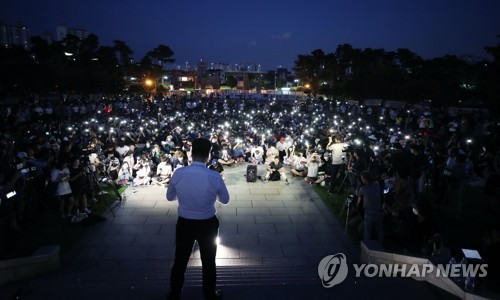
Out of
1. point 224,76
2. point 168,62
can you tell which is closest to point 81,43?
point 168,62

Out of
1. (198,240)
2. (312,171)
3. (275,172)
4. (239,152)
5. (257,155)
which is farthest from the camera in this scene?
(239,152)

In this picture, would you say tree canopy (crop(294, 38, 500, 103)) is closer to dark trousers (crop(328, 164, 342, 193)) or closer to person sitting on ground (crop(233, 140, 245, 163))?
dark trousers (crop(328, 164, 342, 193))

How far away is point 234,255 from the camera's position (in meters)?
6.37

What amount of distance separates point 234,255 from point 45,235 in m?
4.09

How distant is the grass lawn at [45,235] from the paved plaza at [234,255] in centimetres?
30

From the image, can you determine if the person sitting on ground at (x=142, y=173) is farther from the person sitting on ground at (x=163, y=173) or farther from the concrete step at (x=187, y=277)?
the concrete step at (x=187, y=277)

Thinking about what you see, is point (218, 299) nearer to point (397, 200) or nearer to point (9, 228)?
point (397, 200)

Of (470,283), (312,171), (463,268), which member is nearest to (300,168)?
(312,171)

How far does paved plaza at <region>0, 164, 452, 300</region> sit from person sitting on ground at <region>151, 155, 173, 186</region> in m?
0.41

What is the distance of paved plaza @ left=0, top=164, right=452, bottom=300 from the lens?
4.30 metres

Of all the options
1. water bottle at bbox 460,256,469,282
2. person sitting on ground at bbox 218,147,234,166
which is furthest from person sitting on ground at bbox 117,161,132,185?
water bottle at bbox 460,256,469,282

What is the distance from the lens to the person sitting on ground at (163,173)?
11336mm

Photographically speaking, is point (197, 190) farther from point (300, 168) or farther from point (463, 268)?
point (300, 168)

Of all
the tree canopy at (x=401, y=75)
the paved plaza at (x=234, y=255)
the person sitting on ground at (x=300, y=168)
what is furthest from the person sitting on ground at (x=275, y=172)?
the tree canopy at (x=401, y=75)
